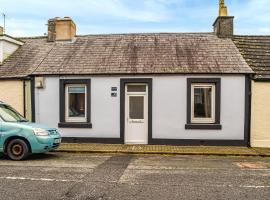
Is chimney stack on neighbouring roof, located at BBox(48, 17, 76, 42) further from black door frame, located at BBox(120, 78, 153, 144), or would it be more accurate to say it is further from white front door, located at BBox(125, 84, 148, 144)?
white front door, located at BBox(125, 84, 148, 144)

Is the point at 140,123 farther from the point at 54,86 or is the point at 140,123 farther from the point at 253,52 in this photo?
the point at 253,52

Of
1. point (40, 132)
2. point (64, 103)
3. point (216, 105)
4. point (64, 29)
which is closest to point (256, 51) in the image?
point (216, 105)

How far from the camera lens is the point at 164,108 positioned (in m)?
14.4

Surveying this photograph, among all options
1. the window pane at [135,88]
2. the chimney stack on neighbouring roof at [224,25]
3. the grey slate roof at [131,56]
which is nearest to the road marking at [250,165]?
the grey slate roof at [131,56]

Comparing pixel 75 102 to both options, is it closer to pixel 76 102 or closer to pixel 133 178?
pixel 76 102

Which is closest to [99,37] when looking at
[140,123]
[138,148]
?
[140,123]

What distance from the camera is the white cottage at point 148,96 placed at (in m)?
14.2

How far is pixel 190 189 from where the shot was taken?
A: 280 inches

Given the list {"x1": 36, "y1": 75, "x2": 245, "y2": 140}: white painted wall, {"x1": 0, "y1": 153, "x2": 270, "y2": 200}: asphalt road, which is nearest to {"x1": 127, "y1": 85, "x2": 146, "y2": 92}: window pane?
{"x1": 36, "y1": 75, "x2": 245, "y2": 140}: white painted wall

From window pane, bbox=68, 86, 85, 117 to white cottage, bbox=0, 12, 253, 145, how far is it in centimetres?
5

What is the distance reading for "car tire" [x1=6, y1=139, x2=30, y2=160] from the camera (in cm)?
1054

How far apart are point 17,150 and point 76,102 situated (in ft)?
16.3

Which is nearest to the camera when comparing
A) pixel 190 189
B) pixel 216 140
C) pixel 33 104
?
pixel 190 189

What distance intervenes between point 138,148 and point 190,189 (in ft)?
20.8
